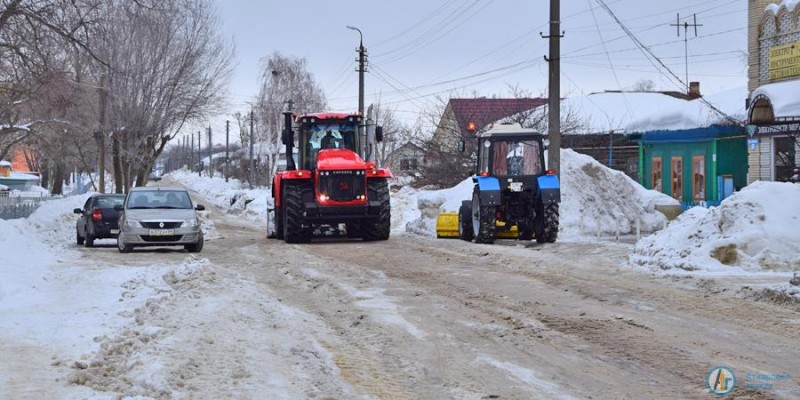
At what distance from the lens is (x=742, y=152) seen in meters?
39.4

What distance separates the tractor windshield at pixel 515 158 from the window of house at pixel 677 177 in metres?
20.5

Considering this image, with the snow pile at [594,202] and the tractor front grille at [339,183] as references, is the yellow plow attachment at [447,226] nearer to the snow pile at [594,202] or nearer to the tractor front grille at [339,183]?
the snow pile at [594,202]

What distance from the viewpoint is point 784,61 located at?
31688 millimetres

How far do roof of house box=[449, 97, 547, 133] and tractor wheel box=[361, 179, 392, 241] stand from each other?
2255 centimetres

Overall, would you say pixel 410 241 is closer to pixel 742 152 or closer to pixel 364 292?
pixel 364 292

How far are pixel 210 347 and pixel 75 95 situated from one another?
2487 centimetres

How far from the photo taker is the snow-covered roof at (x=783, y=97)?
2855 centimetres

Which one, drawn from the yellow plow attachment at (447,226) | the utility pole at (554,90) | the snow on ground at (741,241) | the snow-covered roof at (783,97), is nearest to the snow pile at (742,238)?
the snow on ground at (741,241)

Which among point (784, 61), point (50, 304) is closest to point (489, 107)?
point (784, 61)

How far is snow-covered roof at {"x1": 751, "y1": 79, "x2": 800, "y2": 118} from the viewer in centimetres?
2855

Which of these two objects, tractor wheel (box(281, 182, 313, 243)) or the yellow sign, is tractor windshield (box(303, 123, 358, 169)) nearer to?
tractor wheel (box(281, 182, 313, 243))

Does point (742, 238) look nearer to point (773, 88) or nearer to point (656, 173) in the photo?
point (773, 88)

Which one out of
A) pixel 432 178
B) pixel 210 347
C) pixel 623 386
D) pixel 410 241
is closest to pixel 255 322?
pixel 210 347

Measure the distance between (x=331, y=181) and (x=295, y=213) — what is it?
3.94ft
